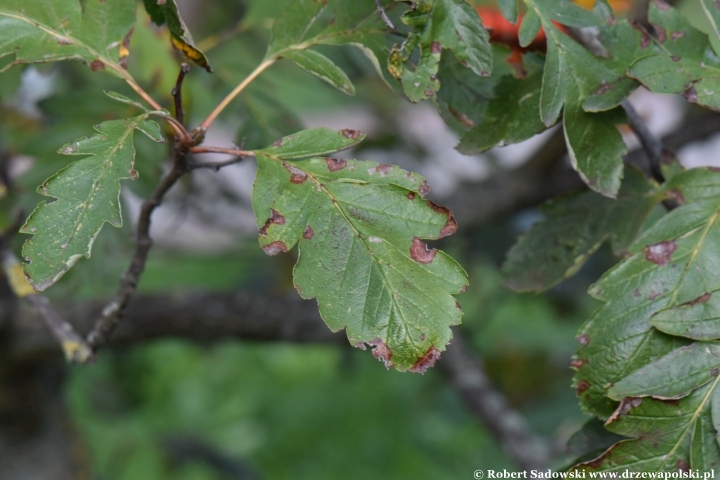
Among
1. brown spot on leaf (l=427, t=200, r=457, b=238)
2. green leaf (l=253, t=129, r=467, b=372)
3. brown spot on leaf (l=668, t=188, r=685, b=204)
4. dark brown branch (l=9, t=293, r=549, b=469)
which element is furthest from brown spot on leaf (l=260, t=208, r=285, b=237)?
dark brown branch (l=9, t=293, r=549, b=469)

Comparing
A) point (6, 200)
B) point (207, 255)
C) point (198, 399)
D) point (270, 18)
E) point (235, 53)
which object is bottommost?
point (198, 399)

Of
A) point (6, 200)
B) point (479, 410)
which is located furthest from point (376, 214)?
point (479, 410)

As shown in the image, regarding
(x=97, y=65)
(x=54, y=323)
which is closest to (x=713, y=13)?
(x=97, y=65)

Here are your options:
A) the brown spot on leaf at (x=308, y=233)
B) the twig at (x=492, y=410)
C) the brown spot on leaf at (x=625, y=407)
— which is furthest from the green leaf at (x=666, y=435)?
the twig at (x=492, y=410)

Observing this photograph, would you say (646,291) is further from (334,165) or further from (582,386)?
(334,165)

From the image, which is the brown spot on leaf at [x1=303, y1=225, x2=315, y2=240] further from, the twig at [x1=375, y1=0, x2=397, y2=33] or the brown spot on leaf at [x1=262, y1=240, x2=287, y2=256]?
the twig at [x1=375, y1=0, x2=397, y2=33]

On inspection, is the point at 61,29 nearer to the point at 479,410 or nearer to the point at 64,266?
the point at 64,266
